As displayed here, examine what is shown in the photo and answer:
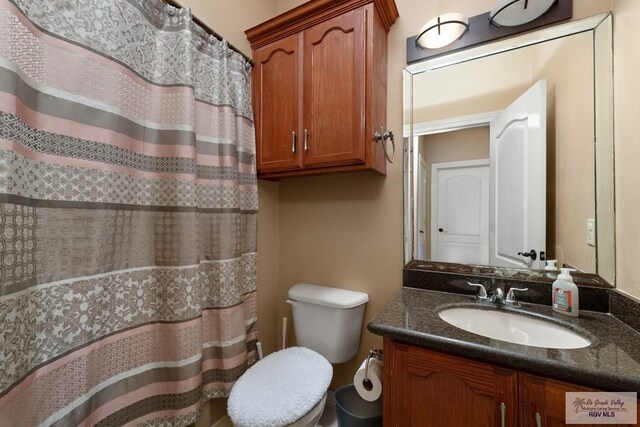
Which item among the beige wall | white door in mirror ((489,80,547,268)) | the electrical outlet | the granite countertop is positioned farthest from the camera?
white door in mirror ((489,80,547,268))

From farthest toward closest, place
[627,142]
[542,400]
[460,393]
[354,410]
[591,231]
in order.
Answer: [354,410] < [591,231] < [627,142] < [460,393] < [542,400]

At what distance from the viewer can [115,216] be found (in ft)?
3.00

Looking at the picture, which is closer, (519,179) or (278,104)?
(519,179)

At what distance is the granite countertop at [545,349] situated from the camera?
0.62 meters

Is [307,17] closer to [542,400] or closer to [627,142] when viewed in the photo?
[627,142]

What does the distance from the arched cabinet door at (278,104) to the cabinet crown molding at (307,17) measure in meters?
0.04

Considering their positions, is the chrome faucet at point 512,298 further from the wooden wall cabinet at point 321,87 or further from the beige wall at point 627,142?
the wooden wall cabinet at point 321,87

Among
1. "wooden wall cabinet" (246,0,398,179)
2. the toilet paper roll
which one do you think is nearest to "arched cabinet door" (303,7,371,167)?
"wooden wall cabinet" (246,0,398,179)

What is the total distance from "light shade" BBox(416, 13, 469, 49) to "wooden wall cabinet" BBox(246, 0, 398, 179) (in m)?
0.20

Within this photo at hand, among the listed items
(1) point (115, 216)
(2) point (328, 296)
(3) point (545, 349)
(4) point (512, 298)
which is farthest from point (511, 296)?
(1) point (115, 216)

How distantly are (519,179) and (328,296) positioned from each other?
3.57ft

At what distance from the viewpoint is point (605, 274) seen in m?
1.01

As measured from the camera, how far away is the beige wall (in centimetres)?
86

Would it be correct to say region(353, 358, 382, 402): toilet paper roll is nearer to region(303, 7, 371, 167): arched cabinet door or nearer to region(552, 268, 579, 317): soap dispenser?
region(552, 268, 579, 317): soap dispenser
